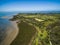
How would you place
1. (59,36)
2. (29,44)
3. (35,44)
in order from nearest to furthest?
(35,44) < (29,44) < (59,36)

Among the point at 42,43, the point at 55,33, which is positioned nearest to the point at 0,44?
the point at 42,43

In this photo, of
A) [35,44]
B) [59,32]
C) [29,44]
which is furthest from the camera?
[59,32]

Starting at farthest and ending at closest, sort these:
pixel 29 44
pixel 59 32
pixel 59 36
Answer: pixel 59 32 < pixel 59 36 < pixel 29 44

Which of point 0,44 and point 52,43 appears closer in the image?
point 52,43

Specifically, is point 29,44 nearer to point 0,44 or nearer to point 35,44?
point 35,44

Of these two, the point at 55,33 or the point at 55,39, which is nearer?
the point at 55,39

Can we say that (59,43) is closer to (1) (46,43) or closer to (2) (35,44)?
(1) (46,43)

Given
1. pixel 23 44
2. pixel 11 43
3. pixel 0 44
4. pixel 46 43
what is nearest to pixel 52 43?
pixel 46 43
